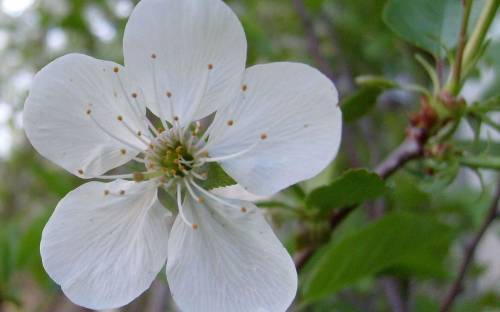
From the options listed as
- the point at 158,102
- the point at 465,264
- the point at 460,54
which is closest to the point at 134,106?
the point at 158,102

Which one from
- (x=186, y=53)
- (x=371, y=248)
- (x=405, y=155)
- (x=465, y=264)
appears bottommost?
(x=465, y=264)

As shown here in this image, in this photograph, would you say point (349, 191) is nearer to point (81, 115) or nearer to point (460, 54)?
point (460, 54)

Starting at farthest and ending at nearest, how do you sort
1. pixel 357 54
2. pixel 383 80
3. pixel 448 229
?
pixel 357 54
pixel 448 229
pixel 383 80

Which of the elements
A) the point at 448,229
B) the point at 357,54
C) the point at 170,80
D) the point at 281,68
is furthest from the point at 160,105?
the point at 357,54

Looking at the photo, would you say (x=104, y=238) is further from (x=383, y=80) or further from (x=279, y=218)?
(x=383, y=80)

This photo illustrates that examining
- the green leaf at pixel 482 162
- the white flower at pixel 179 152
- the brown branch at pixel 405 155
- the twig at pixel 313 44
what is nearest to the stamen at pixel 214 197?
the white flower at pixel 179 152

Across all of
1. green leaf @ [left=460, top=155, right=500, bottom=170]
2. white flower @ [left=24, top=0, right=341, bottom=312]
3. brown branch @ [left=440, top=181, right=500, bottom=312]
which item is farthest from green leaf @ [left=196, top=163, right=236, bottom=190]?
brown branch @ [left=440, top=181, right=500, bottom=312]
